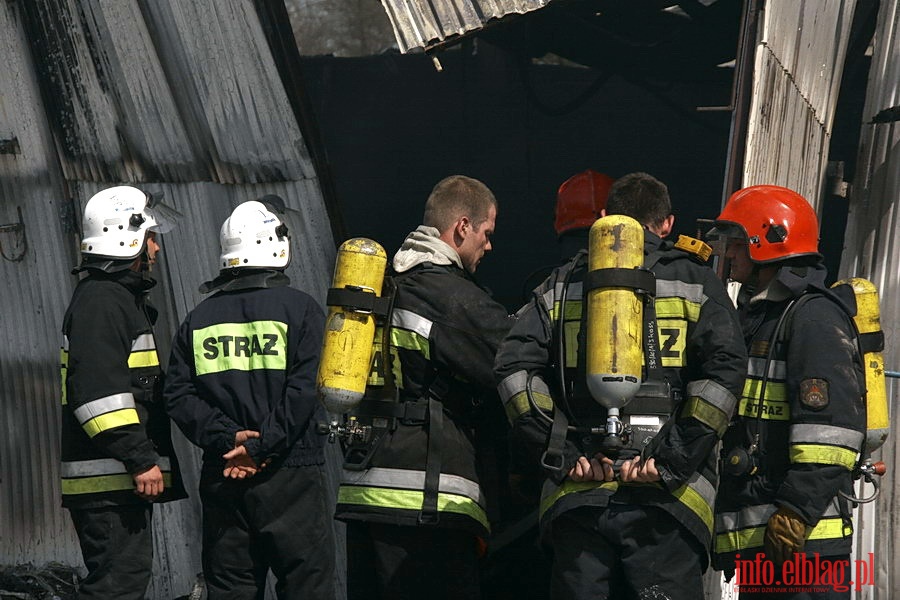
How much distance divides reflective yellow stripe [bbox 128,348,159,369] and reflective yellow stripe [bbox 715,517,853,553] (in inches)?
98.3

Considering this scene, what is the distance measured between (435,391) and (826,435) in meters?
1.41

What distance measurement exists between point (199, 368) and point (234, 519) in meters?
0.63

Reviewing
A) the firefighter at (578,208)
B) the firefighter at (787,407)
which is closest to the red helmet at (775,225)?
the firefighter at (787,407)

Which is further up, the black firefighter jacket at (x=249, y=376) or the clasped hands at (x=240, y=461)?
the black firefighter jacket at (x=249, y=376)

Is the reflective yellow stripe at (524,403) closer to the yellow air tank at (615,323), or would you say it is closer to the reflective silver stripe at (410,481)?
the yellow air tank at (615,323)

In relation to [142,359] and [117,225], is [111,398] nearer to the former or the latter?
[142,359]

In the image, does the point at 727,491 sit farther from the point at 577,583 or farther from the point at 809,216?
the point at 809,216

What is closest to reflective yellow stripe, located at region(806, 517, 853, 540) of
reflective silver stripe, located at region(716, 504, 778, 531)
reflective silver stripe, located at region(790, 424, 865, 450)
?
reflective silver stripe, located at region(716, 504, 778, 531)

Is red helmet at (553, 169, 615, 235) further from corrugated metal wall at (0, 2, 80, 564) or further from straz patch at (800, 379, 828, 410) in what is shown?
corrugated metal wall at (0, 2, 80, 564)

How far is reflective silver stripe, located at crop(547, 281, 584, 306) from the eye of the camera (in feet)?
12.5

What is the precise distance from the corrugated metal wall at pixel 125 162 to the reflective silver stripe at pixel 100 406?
133 cm

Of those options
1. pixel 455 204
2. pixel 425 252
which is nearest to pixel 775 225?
pixel 455 204

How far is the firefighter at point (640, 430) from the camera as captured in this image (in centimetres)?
360

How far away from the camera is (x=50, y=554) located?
253 inches
